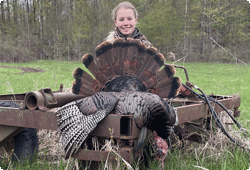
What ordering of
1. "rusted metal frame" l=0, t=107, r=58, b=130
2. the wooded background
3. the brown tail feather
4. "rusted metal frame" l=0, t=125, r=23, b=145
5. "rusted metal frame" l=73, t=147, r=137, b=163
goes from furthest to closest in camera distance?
the wooded background < the brown tail feather < "rusted metal frame" l=0, t=125, r=23, b=145 < "rusted metal frame" l=0, t=107, r=58, b=130 < "rusted metal frame" l=73, t=147, r=137, b=163

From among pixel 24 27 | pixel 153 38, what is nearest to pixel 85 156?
pixel 153 38

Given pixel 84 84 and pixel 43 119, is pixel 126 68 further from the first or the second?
pixel 43 119

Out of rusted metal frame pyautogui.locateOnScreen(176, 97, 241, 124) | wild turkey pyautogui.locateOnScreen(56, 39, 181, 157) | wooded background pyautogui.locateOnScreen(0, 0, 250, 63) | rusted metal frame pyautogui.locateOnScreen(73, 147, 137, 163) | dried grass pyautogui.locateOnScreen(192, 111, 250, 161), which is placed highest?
wooded background pyautogui.locateOnScreen(0, 0, 250, 63)

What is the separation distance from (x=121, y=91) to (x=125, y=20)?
1.35 metres

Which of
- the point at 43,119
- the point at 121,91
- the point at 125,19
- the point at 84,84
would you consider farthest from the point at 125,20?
the point at 43,119

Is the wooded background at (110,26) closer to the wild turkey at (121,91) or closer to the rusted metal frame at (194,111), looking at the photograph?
the rusted metal frame at (194,111)

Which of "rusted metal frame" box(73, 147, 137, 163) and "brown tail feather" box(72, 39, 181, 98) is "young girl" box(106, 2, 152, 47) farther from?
"rusted metal frame" box(73, 147, 137, 163)

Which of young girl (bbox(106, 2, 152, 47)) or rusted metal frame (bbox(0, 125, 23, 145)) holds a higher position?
young girl (bbox(106, 2, 152, 47))

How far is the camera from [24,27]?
1356 inches

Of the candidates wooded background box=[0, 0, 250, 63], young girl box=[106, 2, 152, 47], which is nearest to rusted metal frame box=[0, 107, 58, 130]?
young girl box=[106, 2, 152, 47]

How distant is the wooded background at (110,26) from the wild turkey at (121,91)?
24737 mm

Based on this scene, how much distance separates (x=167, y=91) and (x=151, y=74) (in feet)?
0.97

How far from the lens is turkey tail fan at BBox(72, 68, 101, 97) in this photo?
9.15 feet

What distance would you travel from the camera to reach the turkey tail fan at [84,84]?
2.79m
